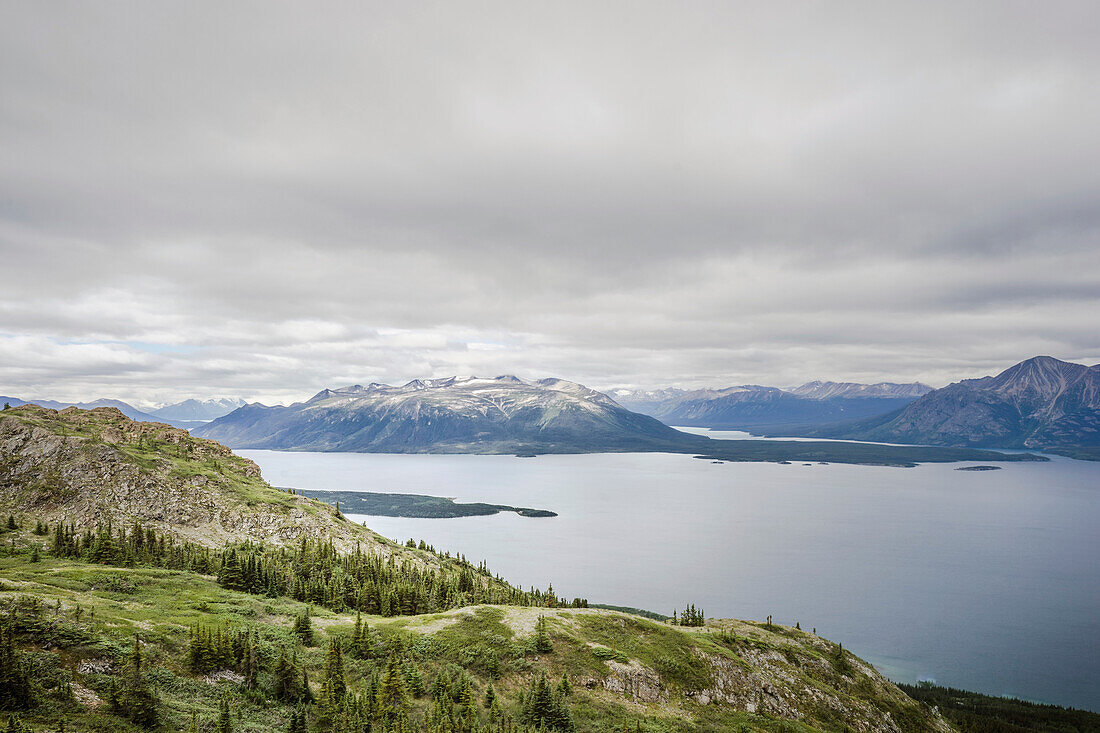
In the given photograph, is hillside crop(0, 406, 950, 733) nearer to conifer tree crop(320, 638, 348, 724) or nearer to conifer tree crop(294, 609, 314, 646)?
conifer tree crop(320, 638, 348, 724)

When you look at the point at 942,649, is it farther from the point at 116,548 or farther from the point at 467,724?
the point at 116,548

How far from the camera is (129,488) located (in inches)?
4326

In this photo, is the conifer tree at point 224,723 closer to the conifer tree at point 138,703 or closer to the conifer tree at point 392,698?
the conifer tree at point 138,703

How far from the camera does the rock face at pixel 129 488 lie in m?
102

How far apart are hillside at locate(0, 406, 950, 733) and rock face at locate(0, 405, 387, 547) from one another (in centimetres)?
52

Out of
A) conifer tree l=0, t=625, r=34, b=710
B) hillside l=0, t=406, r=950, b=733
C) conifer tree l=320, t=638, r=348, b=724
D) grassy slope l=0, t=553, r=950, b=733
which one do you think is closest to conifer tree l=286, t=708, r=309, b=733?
hillside l=0, t=406, r=950, b=733

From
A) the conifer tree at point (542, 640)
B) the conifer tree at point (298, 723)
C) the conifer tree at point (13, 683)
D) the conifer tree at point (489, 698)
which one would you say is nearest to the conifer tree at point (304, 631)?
the conifer tree at point (298, 723)

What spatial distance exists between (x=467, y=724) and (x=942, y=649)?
546 ft

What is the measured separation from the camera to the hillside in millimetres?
35156

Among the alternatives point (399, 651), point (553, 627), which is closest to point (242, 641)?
point (399, 651)

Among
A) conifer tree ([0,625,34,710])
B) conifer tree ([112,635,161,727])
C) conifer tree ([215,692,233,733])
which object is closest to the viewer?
conifer tree ([0,625,34,710])

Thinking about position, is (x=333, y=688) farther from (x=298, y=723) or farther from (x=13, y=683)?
(x=13, y=683)

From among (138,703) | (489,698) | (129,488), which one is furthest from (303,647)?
(129,488)

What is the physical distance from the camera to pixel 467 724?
135ft
